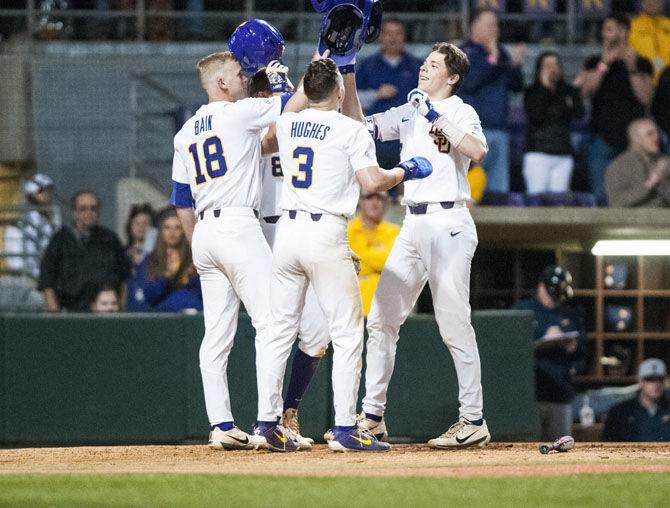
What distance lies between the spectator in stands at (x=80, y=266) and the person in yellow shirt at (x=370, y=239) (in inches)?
75.5

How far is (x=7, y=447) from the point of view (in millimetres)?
9484

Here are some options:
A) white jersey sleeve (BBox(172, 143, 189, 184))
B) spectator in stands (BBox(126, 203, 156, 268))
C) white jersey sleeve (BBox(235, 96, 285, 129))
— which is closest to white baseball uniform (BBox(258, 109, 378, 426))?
white jersey sleeve (BBox(235, 96, 285, 129))

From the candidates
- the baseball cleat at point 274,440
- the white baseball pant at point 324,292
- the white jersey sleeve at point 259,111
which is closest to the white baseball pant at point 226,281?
the white baseball pant at point 324,292

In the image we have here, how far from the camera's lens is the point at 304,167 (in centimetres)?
695

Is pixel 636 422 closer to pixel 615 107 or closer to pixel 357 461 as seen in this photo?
pixel 615 107

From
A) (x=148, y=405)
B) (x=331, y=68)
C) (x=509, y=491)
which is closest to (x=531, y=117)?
(x=148, y=405)

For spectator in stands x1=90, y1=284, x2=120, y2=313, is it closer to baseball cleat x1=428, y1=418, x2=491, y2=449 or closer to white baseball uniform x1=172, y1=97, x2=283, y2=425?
white baseball uniform x1=172, y1=97, x2=283, y2=425

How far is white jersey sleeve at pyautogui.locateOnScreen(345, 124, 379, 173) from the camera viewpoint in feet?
22.6

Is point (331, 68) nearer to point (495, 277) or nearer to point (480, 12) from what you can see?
point (480, 12)

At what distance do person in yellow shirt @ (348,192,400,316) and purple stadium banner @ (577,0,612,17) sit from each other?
4856mm

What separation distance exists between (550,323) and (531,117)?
202cm

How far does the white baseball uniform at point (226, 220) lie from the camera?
7168 millimetres

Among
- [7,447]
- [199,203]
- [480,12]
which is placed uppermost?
[480,12]

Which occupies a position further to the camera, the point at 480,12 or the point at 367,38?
the point at 480,12
